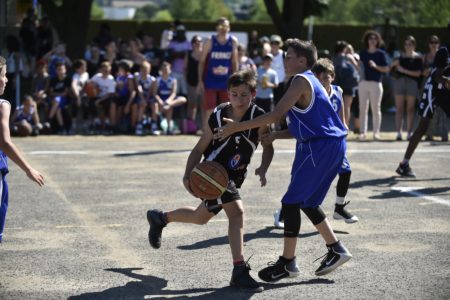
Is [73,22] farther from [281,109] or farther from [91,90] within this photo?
[281,109]

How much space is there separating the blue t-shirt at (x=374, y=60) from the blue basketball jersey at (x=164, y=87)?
380 cm

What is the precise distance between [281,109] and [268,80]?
1084cm

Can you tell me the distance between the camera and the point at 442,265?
716cm

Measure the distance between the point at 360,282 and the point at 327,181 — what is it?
0.78 metres

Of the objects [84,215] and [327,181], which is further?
[84,215]

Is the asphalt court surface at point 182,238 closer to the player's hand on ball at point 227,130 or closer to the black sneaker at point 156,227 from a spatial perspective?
the black sneaker at point 156,227

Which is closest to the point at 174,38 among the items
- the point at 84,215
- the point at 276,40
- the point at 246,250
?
the point at 276,40

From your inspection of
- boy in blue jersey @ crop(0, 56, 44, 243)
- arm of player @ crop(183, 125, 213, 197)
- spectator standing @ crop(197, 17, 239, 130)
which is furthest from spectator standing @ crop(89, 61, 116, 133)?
arm of player @ crop(183, 125, 213, 197)

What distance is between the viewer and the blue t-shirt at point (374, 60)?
54.6ft

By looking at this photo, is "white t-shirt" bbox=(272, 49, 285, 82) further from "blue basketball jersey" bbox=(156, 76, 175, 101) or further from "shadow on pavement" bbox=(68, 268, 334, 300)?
"shadow on pavement" bbox=(68, 268, 334, 300)

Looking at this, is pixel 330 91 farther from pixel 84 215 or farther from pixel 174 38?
pixel 174 38

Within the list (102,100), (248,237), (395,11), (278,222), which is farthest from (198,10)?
(248,237)

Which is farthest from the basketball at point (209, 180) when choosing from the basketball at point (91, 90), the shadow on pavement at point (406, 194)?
the basketball at point (91, 90)

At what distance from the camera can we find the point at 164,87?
18.0 m
